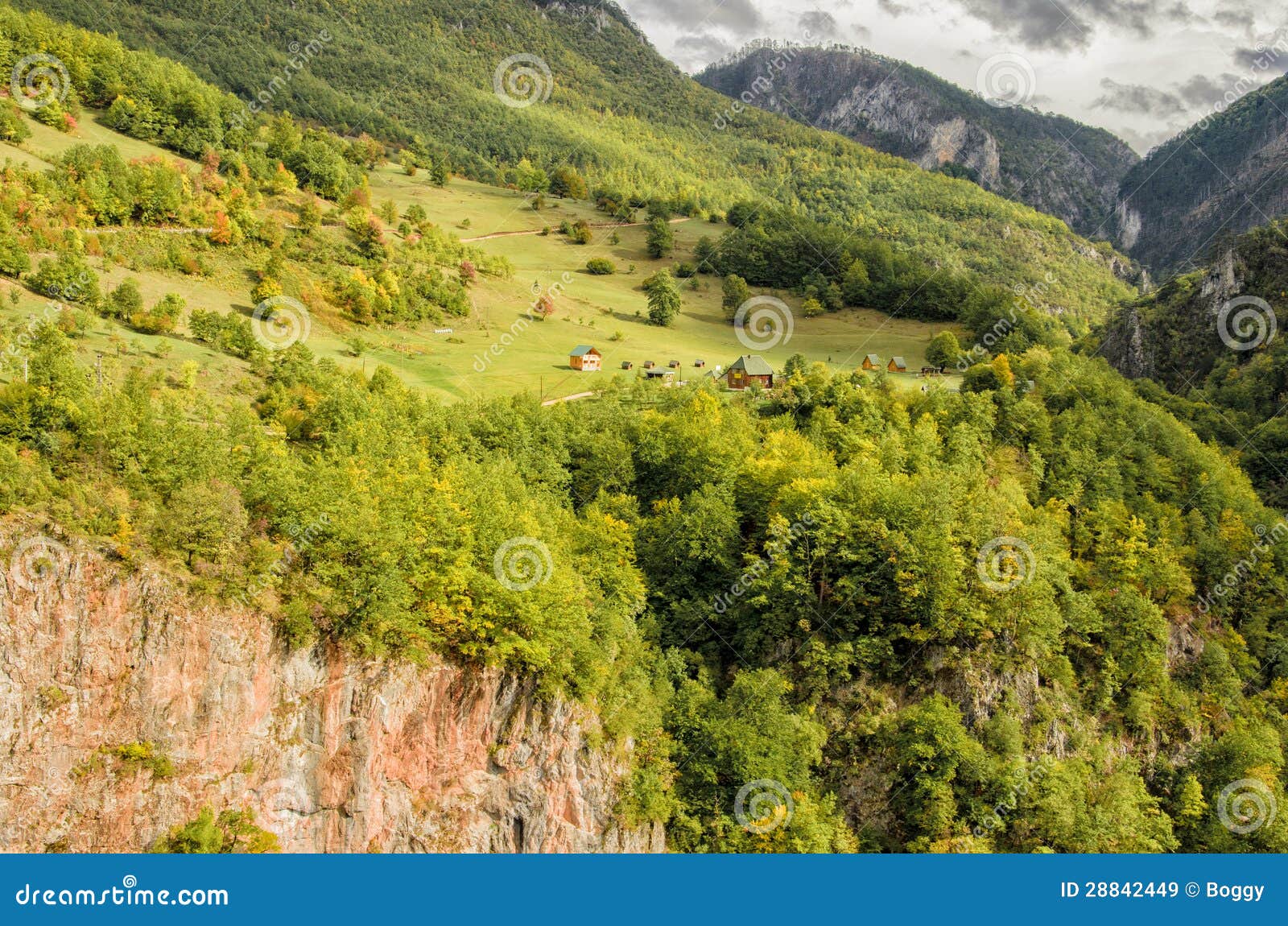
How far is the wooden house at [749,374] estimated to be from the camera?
55938 millimetres

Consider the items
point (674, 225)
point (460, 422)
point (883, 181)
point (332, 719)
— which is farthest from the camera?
point (883, 181)

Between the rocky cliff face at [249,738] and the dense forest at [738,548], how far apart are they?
1015mm

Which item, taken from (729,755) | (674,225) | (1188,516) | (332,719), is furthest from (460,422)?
(674,225)

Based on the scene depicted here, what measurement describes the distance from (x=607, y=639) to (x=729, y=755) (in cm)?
628

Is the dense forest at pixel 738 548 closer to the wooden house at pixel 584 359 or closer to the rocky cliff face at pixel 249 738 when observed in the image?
the rocky cliff face at pixel 249 738

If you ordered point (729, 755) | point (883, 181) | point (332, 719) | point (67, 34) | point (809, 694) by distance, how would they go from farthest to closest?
point (883, 181), point (67, 34), point (809, 694), point (729, 755), point (332, 719)

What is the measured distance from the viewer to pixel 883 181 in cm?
16675

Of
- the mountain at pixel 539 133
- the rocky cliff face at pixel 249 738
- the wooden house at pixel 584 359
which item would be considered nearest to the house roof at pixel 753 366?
the wooden house at pixel 584 359

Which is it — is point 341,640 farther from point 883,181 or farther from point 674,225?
point 883,181

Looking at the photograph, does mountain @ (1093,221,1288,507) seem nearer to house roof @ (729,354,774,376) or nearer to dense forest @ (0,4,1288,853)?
dense forest @ (0,4,1288,853)

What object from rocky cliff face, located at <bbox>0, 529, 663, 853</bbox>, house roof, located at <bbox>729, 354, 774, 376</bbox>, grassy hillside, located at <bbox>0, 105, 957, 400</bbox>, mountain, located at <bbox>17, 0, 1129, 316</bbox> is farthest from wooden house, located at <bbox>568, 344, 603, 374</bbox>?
mountain, located at <bbox>17, 0, 1129, 316</bbox>

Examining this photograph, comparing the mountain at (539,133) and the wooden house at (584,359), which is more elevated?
the mountain at (539,133)

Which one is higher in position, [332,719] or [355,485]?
[355,485]

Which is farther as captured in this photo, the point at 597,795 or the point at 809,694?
the point at 809,694
